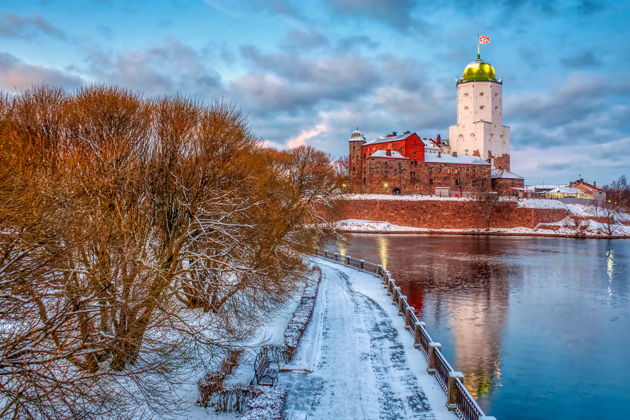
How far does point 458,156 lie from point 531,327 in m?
68.9

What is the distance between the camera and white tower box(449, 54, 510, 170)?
295 ft

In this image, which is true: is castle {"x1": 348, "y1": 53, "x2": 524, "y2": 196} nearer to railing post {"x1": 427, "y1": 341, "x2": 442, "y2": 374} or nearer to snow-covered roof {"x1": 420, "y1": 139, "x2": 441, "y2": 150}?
snow-covered roof {"x1": 420, "y1": 139, "x2": 441, "y2": 150}

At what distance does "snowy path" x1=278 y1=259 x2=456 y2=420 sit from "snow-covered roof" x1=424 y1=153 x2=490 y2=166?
66.6 m

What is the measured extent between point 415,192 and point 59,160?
71080 millimetres

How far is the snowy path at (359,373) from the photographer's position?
30.0 ft

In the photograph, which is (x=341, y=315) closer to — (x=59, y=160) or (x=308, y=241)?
(x=308, y=241)

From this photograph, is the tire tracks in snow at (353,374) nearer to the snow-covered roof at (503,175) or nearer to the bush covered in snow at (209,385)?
the bush covered in snow at (209,385)

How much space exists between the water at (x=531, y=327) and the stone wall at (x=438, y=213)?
1216 inches

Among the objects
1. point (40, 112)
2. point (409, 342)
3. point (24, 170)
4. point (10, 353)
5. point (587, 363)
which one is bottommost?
point (587, 363)

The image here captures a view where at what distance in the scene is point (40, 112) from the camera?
11.9 metres

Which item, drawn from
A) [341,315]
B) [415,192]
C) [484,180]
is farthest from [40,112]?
[484,180]

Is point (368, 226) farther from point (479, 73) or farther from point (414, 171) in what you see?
point (479, 73)

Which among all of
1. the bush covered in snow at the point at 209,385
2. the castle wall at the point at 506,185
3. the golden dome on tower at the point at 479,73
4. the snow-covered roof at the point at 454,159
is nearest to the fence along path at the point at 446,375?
the bush covered in snow at the point at 209,385

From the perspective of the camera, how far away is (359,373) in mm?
11078
